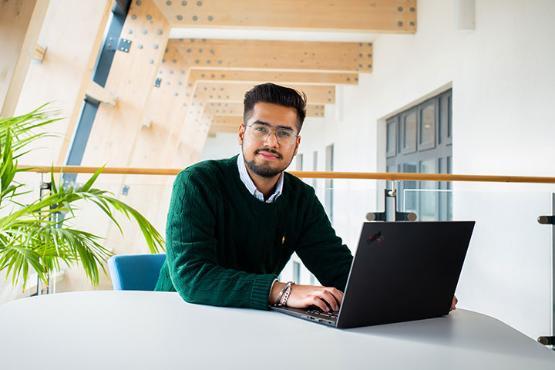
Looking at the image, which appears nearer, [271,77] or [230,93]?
[271,77]

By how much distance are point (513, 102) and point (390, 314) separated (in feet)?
8.85

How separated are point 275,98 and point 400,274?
0.67 m

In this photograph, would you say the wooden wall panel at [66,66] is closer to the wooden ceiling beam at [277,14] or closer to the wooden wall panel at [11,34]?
the wooden wall panel at [11,34]

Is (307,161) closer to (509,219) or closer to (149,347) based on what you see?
(509,219)

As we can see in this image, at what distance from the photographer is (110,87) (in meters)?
4.62

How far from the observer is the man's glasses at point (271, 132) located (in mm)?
1601

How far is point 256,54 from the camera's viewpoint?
22.1ft

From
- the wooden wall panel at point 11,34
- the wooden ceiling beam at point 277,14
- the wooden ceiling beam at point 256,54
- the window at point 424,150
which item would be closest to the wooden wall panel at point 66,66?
the wooden wall panel at point 11,34

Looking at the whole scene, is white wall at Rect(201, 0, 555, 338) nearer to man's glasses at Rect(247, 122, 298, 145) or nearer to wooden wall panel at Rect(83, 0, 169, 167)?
man's glasses at Rect(247, 122, 298, 145)

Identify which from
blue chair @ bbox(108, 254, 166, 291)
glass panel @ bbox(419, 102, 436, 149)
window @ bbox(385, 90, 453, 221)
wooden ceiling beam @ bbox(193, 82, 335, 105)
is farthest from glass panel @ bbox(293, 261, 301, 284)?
wooden ceiling beam @ bbox(193, 82, 335, 105)

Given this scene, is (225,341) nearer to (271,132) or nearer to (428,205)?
(271,132)

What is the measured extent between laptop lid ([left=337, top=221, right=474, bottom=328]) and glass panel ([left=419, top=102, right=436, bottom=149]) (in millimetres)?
4109

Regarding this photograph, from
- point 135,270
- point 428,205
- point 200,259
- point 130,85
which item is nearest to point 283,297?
point 200,259

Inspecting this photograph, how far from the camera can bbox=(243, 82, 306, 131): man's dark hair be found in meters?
1.60
